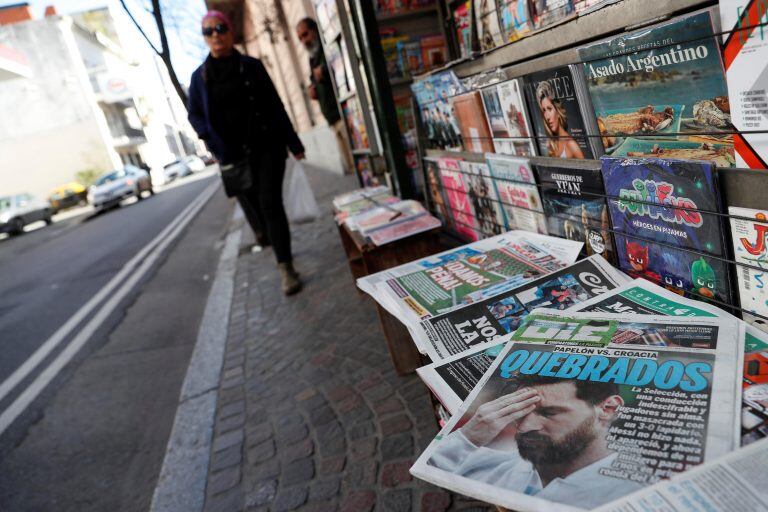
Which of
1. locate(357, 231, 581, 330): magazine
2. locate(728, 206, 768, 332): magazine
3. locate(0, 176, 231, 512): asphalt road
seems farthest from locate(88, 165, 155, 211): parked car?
locate(728, 206, 768, 332): magazine

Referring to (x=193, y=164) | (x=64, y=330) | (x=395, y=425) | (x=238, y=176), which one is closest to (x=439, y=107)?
(x=395, y=425)

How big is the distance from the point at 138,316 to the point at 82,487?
249 centimetres

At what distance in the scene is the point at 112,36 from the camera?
4362 cm

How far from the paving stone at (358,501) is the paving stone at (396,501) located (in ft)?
0.11

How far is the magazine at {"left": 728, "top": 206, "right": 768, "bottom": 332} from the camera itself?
1015 millimetres

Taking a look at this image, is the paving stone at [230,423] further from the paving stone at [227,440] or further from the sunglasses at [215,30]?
the sunglasses at [215,30]

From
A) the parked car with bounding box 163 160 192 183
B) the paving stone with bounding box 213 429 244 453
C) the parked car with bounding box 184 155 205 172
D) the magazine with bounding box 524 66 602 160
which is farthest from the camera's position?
the parked car with bounding box 184 155 205 172

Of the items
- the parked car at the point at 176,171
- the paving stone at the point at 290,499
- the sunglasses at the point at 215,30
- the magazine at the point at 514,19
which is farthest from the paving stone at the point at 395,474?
the parked car at the point at 176,171

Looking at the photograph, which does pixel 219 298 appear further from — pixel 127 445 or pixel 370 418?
pixel 370 418

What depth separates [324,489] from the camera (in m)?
1.66

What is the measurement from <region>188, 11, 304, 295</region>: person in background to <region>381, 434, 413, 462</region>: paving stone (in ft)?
6.71

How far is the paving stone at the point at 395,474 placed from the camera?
5.26ft

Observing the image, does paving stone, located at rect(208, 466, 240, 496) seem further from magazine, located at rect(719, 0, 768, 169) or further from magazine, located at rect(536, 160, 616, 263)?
magazine, located at rect(719, 0, 768, 169)

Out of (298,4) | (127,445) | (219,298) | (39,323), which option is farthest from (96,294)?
(298,4)
